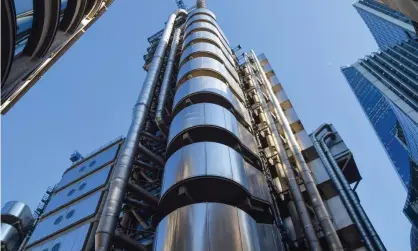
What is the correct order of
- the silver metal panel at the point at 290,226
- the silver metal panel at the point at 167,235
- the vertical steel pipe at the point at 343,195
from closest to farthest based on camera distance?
the silver metal panel at the point at 167,235 → the silver metal panel at the point at 290,226 → the vertical steel pipe at the point at 343,195

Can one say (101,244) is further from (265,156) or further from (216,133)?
(265,156)

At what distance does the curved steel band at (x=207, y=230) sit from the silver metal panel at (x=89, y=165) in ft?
48.8

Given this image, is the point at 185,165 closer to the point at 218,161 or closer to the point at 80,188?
the point at 218,161

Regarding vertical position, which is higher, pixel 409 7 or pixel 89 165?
pixel 89 165

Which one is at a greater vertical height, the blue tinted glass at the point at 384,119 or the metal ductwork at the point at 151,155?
the blue tinted glass at the point at 384,119

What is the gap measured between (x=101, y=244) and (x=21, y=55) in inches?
304

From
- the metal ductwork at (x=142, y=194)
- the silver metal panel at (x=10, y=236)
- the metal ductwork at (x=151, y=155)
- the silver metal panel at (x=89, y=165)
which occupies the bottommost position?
the metal ductwork at (x=142, y=194)

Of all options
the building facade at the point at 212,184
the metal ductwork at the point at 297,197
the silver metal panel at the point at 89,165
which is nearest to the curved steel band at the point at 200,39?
the building facade at the point at 212,184

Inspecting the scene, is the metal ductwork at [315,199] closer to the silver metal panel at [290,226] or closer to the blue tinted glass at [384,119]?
the silver metal panel at [290,226]

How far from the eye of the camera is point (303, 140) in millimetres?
19453

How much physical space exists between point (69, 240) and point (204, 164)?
10.3 metres

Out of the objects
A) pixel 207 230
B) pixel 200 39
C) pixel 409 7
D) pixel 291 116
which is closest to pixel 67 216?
pixel 207 230

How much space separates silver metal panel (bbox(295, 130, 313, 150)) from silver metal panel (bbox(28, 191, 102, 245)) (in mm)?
12989

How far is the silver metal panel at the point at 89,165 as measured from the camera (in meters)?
25.4
